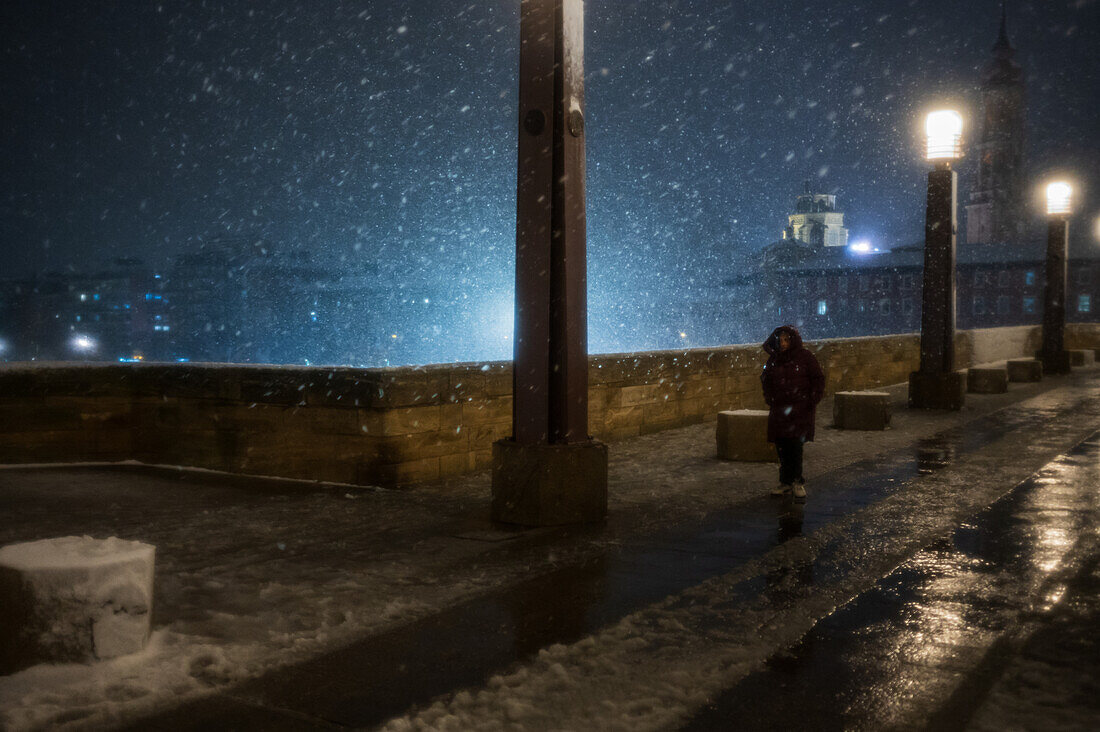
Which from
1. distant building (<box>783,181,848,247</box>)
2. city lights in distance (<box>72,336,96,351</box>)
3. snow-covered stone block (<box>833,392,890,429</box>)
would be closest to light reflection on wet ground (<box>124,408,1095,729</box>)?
snow-covered stone block (<box>833,392,890,429</box>)

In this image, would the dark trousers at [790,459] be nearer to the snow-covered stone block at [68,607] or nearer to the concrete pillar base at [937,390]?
the snow-covered stone block at [68,607]

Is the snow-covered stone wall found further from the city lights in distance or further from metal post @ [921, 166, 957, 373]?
the city lights in distance

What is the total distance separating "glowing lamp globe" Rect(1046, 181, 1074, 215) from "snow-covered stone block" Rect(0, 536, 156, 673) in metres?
25.5

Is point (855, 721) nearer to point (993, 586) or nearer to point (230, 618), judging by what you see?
point (993, 586)

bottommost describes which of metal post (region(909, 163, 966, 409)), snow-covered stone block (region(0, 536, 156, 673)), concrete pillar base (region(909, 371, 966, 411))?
snow-covered stone block (region(0, 536, 156, 673))

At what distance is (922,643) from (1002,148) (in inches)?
4520

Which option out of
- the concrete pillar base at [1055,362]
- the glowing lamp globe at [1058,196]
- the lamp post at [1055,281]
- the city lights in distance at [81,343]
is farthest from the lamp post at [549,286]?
the city lights in distance at [81,343]

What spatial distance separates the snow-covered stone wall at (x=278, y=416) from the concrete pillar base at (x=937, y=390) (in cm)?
668

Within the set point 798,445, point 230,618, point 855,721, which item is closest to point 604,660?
point 855,721

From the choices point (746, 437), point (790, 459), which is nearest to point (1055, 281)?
point (746, 437)

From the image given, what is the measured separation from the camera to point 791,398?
8.57m

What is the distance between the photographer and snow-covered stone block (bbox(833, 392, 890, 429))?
45.0 ft

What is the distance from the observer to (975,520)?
7520mm

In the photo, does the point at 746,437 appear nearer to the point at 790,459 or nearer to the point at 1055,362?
the point at 790,459
